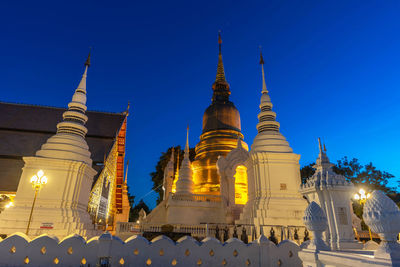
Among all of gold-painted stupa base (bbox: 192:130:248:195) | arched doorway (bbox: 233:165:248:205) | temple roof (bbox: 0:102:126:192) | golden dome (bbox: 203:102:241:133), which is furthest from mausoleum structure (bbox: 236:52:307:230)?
golden dome (bbox: 203:102:241:133)

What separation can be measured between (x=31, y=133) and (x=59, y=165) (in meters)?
8.82

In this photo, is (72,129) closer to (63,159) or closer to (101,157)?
(63,159)

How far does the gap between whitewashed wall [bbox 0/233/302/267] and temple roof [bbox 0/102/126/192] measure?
10.4 meters

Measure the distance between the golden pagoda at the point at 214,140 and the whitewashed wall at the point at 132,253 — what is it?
18.8 meters

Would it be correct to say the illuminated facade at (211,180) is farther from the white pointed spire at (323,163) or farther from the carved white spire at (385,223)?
the carved white spire at (385,223)

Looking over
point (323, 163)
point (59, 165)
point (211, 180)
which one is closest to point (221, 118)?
point (211, 180)

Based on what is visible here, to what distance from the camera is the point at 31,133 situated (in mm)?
18797

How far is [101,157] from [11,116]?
8711mm

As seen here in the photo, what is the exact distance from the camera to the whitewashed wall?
5680mm

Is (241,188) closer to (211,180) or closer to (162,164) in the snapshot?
(211,180)

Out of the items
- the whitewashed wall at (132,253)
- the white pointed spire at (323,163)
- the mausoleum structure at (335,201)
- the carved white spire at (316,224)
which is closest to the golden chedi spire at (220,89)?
the white pointed spire at (323,163)

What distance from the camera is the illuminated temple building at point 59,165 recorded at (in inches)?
444

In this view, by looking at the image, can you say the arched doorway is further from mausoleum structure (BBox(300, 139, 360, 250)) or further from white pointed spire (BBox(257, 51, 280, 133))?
mausoleum structure (BBox(300, 139, 360, 250))

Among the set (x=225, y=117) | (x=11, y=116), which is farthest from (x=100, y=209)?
(x=225, y=117)
